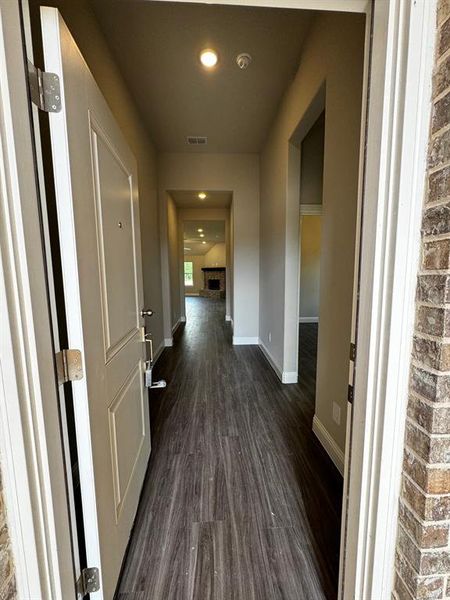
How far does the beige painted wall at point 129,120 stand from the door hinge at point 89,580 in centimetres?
213

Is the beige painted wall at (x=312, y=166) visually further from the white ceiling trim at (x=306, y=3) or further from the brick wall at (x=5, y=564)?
the brick wall at (x=5, y=564)

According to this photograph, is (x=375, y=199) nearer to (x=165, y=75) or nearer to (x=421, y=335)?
(x=421, y=335)

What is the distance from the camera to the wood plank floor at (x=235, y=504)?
3.85 feet

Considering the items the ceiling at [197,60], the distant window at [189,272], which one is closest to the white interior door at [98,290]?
the ceiling at [197,60]

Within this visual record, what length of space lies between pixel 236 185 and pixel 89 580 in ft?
14.8

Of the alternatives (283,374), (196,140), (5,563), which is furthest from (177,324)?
(5,563)

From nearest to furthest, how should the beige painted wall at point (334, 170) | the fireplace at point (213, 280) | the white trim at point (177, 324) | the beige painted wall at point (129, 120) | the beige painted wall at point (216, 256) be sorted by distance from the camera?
the beige painted wall at point (334, 170), the beige painted wall at point (129, 120), the white trim at point (177, 324), the fireplace at point (213, 280), the beige painted wall at point (216, 256)

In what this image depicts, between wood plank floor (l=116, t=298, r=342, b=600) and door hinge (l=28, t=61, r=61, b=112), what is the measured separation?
176cm

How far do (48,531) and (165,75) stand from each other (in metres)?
3.32

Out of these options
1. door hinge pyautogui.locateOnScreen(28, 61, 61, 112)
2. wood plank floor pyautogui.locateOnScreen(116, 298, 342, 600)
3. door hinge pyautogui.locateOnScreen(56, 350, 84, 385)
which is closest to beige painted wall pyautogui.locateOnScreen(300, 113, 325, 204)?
wood plank floor pyautogui.locateOnScreen(116, 298, 342, 600)

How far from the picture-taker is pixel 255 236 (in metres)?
4.53

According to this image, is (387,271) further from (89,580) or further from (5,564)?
(89,580)

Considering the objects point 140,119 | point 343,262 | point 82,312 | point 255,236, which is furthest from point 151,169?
point 82,312

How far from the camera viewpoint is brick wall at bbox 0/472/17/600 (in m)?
0.65
